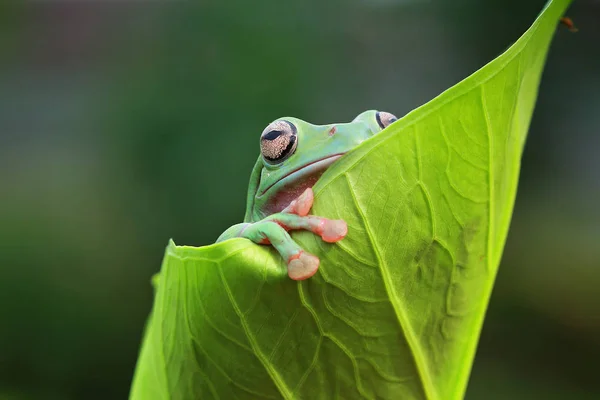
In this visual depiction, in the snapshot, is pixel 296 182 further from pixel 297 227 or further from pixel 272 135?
pixel 297 227

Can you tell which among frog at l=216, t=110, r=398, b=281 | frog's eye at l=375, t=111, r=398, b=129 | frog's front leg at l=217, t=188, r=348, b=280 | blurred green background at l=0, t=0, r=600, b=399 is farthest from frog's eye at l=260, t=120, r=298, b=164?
blurred green background at l=0, t=0, r=600, b=399

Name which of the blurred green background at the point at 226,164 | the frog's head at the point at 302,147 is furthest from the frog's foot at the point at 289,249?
the blurred green background at the point at 226,164

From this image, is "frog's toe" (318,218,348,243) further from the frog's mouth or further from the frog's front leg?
the frog's mouth

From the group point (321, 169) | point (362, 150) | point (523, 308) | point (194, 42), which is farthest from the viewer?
point (194, 42)

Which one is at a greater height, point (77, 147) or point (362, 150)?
point (77, 147)

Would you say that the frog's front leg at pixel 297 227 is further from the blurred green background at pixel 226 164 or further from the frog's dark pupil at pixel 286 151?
the blurred green background at pixel 226 164

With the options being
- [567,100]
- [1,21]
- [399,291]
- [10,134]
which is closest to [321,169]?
[399,291]

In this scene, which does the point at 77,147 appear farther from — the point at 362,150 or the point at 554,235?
the point at 362,150
